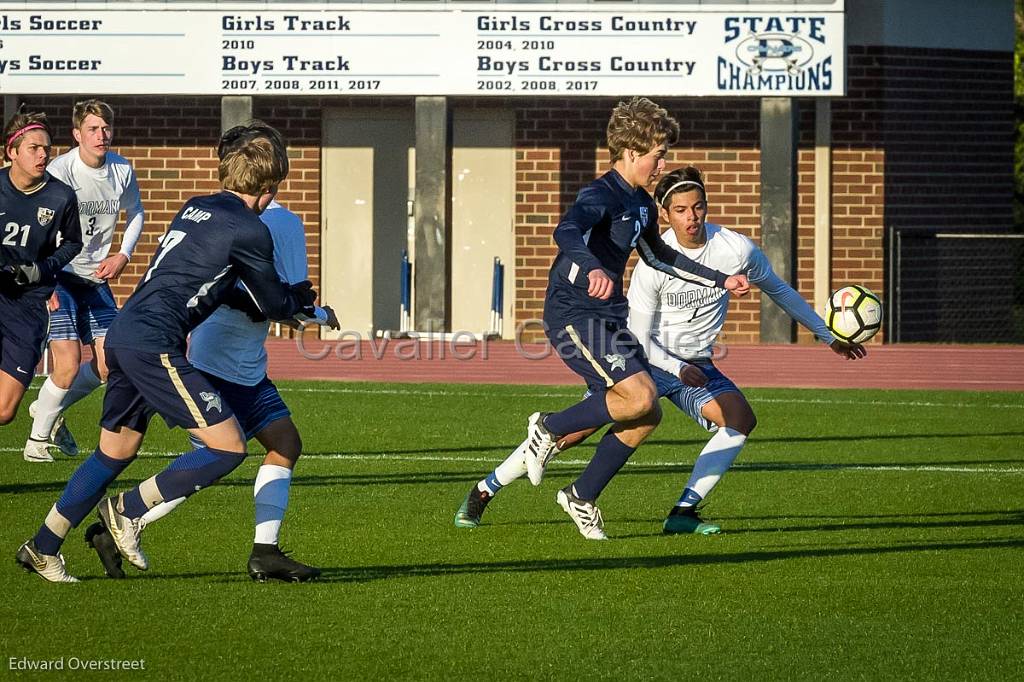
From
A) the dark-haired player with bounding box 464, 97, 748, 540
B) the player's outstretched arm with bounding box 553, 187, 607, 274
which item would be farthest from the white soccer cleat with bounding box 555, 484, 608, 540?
the player's outstretched arm with bounding box 553, 187, 607, 274

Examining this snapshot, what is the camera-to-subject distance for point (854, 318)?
9.23 meters

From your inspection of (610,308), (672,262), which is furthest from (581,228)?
(672,262)

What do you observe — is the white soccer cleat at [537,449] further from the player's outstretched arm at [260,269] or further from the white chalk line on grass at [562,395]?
the white chalk line on grass at [562,395]

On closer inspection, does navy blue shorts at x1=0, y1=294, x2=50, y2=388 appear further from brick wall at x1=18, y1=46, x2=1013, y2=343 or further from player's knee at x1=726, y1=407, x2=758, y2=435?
brick wall at x1=18, y1=46, x2=1013, y2=343

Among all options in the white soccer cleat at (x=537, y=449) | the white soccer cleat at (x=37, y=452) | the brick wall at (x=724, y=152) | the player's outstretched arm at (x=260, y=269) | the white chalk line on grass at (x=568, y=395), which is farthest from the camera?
the brick wall at (x=724, y=152)

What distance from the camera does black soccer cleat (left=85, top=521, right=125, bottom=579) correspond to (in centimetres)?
705

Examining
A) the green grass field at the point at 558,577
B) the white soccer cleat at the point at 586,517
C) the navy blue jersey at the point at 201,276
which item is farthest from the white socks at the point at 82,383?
the navy blue jersey at the point at 201,276

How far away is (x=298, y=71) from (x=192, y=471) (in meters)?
16.2

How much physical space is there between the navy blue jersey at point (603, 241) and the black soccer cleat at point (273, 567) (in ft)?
5.93

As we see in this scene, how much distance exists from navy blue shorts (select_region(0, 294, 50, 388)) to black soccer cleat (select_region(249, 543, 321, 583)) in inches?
110

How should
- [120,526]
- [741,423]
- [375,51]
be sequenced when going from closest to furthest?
[120,526] < [741,423] < [375,51]

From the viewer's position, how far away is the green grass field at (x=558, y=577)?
5934 millimetres

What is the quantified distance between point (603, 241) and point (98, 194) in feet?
14.5

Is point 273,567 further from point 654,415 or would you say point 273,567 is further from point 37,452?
point 37,452
